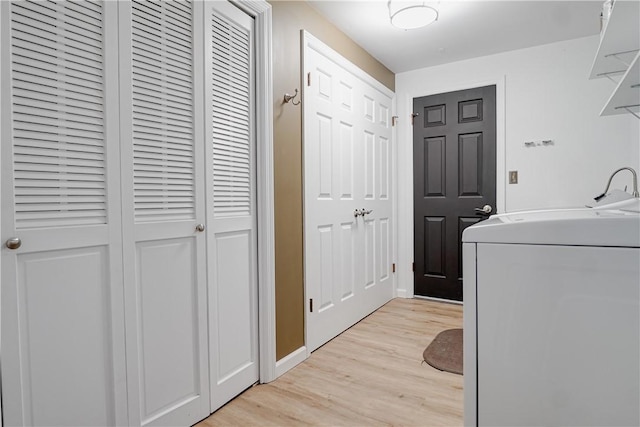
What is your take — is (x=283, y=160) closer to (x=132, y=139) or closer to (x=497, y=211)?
(x=132, y=139)

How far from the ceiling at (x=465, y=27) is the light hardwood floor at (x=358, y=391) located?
2244 mm

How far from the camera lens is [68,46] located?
1.16 m

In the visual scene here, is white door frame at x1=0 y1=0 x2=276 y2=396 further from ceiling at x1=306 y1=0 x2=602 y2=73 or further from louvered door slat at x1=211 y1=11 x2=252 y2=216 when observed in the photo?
ceiling at x1=306 y1=0 x2=602 y2=73

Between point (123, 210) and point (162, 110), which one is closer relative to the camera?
point (123, 210)

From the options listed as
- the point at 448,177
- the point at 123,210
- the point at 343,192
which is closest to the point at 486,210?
the point at 448,177

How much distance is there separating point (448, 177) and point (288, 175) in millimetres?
1935

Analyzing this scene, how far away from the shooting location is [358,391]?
73.5 inches

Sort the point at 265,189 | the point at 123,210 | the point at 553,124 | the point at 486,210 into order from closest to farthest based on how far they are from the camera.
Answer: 1. the point at 123,210
2. the point at 265,189
3. the point at 553,124
4. the point at 486,210

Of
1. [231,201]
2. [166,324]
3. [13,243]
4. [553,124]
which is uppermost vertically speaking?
[553,124]

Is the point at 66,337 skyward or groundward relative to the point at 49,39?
groundward

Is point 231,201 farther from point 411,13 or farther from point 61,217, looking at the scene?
point 411,13

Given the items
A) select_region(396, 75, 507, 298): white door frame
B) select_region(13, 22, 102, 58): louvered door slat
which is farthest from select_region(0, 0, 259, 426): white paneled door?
select_region(396, 75, 507, 298): white door frame

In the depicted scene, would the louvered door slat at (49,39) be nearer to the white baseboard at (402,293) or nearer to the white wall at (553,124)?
the white wall at (553,124)

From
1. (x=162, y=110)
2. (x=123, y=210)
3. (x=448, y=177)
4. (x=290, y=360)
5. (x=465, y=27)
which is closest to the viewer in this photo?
(x=123, y=210)
